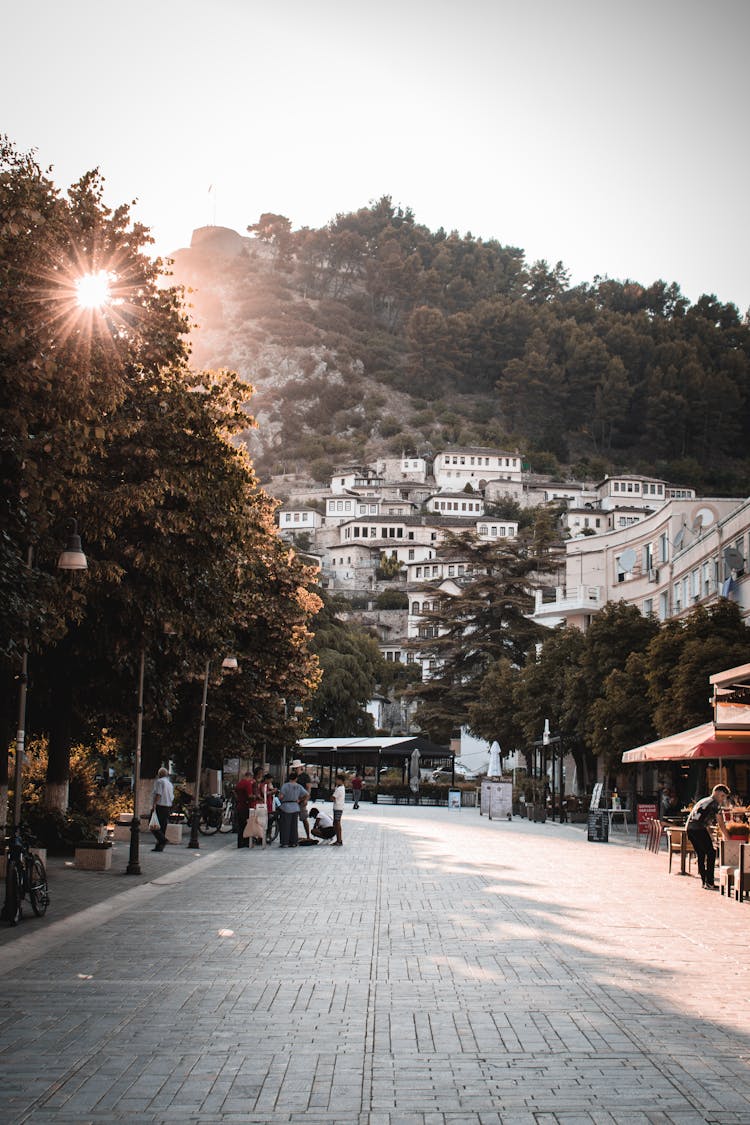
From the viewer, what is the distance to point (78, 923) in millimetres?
13625

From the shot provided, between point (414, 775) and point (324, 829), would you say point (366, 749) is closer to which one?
point (414, 775)

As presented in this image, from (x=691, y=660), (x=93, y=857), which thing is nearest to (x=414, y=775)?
(x=691, y=660)

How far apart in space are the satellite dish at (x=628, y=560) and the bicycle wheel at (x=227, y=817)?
3695 cm

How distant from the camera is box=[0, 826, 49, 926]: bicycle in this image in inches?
522

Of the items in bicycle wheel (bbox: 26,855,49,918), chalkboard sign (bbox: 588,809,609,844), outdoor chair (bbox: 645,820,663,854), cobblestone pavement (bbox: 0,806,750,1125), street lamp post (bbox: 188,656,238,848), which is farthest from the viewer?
chalkboard sign (bbox: 588,809,609,844)

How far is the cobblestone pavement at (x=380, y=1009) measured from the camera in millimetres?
6391

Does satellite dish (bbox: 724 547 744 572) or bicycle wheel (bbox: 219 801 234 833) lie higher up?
satellite dish (bbox: 724 547 744 572)

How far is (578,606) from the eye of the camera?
237 feet

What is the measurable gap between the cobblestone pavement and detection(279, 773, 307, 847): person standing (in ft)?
31.8

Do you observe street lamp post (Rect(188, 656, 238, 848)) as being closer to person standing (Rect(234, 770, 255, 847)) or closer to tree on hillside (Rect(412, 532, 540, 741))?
person standing (Rect(234, 770, 255, 847))

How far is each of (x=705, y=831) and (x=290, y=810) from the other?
10612 millimetres

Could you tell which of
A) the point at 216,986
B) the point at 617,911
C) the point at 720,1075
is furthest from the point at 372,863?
the point at 720,1075

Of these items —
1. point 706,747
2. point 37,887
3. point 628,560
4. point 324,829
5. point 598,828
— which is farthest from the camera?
point 628,560

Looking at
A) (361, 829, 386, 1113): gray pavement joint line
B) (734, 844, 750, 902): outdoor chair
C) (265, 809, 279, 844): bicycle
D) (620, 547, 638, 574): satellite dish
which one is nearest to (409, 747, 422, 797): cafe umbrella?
(620, 547, 638, 574): satellite dish
